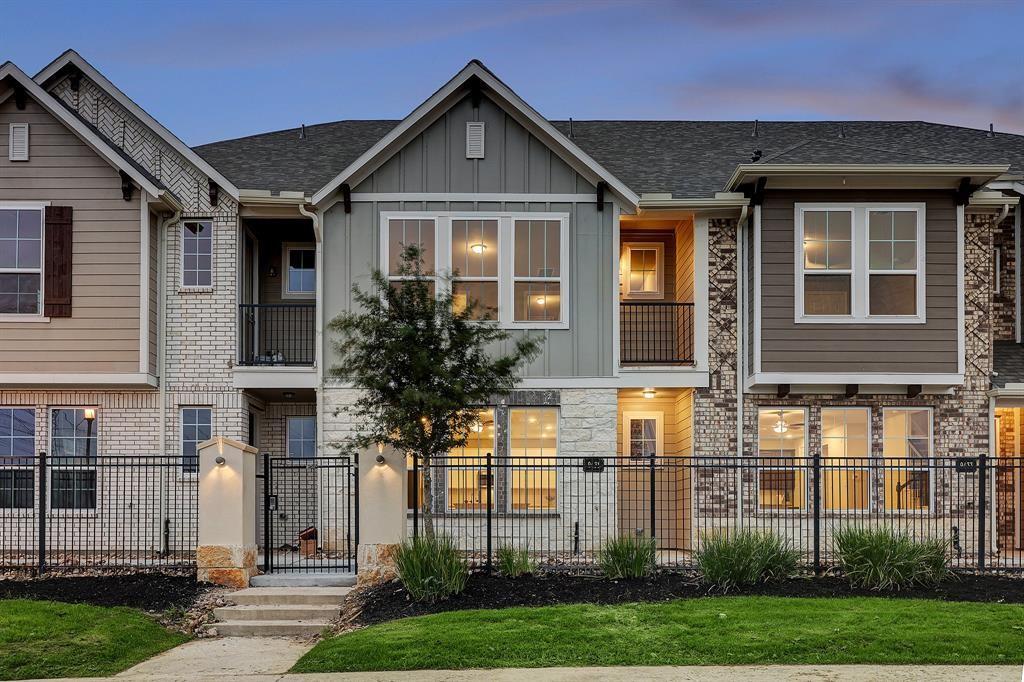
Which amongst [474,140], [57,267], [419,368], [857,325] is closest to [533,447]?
[419,368]

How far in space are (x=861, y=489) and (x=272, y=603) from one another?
997cm

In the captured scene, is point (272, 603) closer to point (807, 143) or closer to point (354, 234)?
point (354, 234)

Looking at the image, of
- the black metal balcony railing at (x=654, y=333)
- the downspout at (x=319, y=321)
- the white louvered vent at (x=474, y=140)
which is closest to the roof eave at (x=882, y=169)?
the black metal balcony railing at (x=654, y=333)

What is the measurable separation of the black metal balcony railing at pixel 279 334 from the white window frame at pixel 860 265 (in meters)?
8.20

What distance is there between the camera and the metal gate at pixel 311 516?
52.3ft

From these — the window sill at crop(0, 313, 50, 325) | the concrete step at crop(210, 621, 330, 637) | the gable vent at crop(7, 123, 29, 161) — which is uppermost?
the gable vent at crop(7, 123, 29, 161)

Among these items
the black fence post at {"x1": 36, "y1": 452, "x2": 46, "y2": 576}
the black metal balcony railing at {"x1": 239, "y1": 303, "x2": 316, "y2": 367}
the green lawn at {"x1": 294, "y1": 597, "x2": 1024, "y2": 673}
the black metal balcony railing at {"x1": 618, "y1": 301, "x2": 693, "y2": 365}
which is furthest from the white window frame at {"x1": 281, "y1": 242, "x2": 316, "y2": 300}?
the green lawn at {"x1": 294, "y1": 597, "x2": 1024, "y2": 673}

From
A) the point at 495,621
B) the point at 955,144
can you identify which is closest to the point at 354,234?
the point at 495,621

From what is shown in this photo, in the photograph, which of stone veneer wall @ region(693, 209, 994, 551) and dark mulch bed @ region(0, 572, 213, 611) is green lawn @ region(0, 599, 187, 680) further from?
stone veneer wall @ region(693, 209, 994, 551)

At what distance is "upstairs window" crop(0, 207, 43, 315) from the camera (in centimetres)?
1809

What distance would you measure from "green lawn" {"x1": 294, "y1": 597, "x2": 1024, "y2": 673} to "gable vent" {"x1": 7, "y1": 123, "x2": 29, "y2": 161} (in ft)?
34.5

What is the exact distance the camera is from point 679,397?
2014 centimetres

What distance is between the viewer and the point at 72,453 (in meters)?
18.6

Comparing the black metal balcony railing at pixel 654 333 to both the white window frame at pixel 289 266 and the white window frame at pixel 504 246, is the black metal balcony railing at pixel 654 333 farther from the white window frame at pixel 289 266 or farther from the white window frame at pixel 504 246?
the white window frame at pixel 289 266
